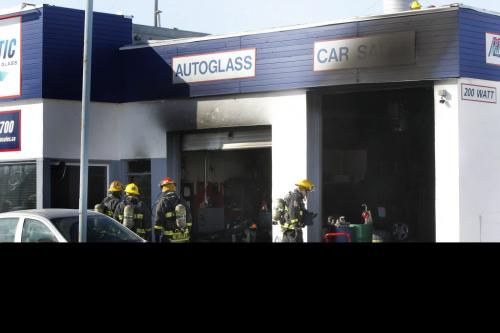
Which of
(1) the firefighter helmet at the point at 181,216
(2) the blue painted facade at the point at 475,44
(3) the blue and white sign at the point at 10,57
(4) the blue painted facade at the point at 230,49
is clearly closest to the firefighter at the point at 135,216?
(1) the firefighter helmet at the point at 181,216

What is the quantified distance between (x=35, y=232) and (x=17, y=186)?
11948 millimetres

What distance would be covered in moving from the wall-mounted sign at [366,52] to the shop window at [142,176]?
571cm

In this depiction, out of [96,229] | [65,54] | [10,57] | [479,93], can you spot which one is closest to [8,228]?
[96,229]

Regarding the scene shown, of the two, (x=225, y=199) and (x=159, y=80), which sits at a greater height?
(x=159, y=80)

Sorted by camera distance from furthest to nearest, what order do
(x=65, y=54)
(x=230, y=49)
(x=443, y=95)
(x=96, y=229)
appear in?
1. (x=65, y=54)
2. (x=230, y=49)
3. (x=443, y=95)
4. (x=96, y=229)

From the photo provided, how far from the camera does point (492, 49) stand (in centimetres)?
1827

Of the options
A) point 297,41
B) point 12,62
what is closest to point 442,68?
point 297,41

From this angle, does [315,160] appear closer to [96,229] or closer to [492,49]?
[492,49]

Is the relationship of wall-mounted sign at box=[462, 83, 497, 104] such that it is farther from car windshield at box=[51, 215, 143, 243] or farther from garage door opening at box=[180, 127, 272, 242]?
car windshield at box=[51, 215, 143, 243]

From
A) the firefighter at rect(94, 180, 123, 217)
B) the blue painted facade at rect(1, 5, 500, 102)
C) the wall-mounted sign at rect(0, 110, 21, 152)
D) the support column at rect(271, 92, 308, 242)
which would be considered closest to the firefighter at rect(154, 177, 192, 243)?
the firefighter at rect(94, 180, 123, 217)

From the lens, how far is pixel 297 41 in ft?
63.4
